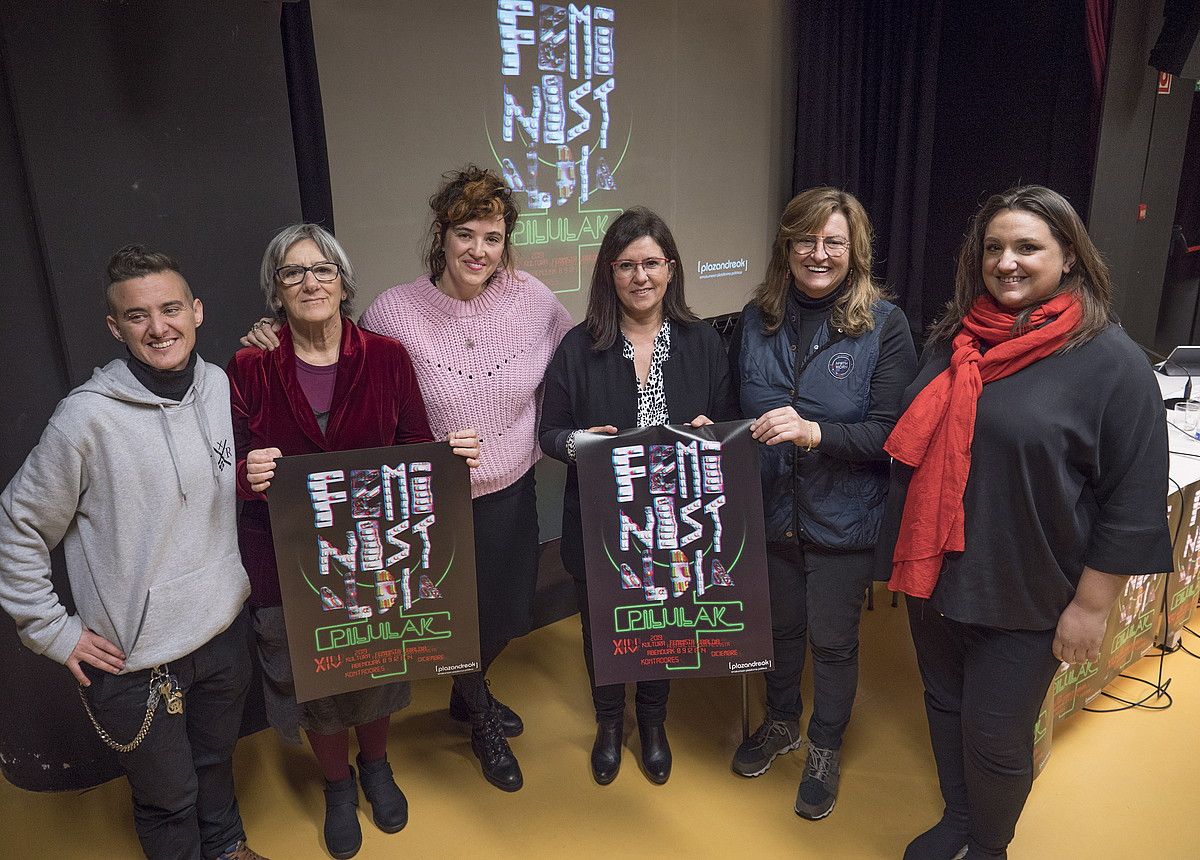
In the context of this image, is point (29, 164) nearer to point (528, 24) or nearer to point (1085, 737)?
point (528, 24)

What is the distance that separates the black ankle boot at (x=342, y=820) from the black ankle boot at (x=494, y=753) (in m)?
0.38

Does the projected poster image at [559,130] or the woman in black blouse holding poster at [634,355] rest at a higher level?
the projected poster image at [559,130]

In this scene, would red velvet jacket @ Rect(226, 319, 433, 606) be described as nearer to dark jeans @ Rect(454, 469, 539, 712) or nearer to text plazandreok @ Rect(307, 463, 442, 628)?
text plazandreok @ Rect(307, 463, 442, 628)

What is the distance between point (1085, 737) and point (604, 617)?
5.30 ft

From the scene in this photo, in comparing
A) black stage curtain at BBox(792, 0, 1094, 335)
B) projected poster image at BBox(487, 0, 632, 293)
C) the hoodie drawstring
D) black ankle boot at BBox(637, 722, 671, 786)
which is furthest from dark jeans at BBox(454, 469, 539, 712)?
black stage curtain at BBox(792, 0, 1094, 335)

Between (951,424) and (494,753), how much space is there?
1.59 meters

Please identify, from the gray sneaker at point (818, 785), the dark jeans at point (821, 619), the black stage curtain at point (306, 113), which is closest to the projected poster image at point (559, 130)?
the black stage curtain at point (306, 113)

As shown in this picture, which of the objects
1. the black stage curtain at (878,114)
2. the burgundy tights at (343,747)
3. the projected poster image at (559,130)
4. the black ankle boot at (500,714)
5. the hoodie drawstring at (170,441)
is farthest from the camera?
the black stage curtain at (878,114)

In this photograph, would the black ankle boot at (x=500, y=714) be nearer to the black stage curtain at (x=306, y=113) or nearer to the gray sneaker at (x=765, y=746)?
the gray sneaker at (x=765, y=746)

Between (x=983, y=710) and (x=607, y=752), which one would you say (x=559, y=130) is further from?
(x=983, y=710)

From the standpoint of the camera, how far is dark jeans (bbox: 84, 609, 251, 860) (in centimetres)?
182

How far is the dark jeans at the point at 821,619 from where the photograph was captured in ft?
7.02

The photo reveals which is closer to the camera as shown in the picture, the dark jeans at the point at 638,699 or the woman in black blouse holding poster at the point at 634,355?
the woman in black blouse holding poster at the point at 634,355

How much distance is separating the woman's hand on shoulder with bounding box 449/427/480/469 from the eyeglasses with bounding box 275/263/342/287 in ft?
1.47
